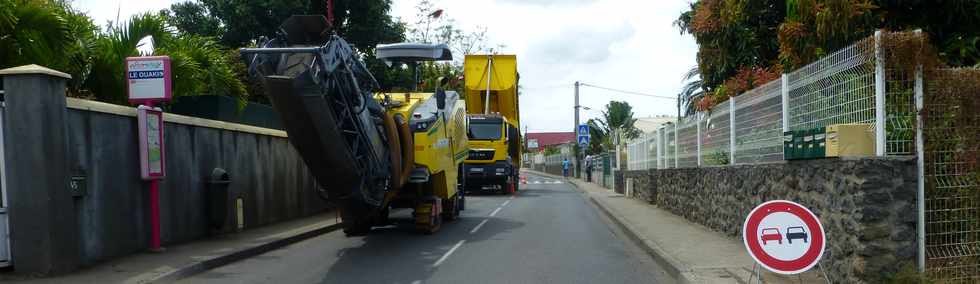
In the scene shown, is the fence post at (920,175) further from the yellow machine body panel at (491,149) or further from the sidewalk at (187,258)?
the yellow machine body panel at (491,149)

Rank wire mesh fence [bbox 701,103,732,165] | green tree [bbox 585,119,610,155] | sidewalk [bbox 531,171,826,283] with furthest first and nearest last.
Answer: green tree [bbox 585,119,610,155] → wire mesh fence [bbox 701,103,732,165] → sidewalk [bbox 531,171,826,283]

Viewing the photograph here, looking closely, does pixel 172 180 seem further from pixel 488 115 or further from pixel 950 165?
pixel 488 115

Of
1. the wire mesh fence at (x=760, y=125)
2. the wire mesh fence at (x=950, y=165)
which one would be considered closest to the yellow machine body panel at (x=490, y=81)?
the wire mesh fence at (x=760, y=125)

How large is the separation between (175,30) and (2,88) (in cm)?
456

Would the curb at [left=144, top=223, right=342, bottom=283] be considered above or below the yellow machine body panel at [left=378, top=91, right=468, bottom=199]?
below

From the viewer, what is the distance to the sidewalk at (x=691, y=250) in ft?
28.5

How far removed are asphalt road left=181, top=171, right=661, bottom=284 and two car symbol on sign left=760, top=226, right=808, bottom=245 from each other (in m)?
2.97

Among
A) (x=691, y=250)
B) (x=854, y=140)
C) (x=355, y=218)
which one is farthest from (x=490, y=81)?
(x=854, y=140)

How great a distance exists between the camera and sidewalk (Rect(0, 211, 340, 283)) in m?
8.99

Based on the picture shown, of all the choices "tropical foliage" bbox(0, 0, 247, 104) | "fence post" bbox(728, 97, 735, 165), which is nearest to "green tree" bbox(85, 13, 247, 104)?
"tropical foliage" bbox(0, 0, 247, 104)

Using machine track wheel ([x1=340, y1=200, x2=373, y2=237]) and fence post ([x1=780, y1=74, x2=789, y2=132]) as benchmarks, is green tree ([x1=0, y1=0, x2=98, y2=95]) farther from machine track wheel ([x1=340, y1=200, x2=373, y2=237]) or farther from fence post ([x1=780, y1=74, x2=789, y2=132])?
fence post ([x1=780, y1=74, x2=789, y2=132])

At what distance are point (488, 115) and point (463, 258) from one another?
1700 cm

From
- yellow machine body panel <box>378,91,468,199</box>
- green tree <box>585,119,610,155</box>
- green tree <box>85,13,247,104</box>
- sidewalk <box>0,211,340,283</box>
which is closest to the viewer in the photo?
sidewalk <box>0,211,340,283</box>

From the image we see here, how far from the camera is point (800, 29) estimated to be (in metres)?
13.0
